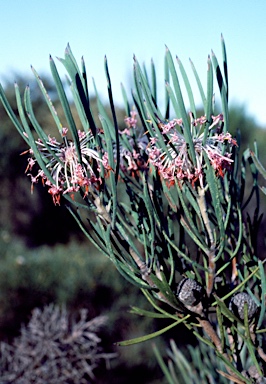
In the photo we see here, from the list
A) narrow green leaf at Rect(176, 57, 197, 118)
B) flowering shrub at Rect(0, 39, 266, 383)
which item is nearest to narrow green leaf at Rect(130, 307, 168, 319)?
flowering shrub at Rect(0, 39, 266, 383)

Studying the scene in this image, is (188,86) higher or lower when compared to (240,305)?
higher

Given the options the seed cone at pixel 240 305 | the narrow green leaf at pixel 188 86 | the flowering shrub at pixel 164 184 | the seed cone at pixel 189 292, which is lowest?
the seed cone at pixel 240 305

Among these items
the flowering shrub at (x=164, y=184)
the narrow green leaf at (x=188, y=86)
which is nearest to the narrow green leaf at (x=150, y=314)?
the flowering shrub at (x=164, y=184)

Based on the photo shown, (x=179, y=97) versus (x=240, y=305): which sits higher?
(x=179, y=97)

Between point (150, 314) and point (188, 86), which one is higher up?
point (188, 86)

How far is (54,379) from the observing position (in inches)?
36.1

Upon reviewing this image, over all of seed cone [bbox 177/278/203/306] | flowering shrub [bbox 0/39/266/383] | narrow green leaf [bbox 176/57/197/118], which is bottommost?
seed cone [bbox 177/278/203/306]

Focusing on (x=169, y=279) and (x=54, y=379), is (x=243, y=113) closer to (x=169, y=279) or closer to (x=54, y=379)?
(x=54, y=379)

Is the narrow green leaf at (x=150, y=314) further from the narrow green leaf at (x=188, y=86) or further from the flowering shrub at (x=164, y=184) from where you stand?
the narrow green leaf at (x=188, y=86)

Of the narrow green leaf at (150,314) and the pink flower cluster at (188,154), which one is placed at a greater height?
the pink flower cluster at (188,154)

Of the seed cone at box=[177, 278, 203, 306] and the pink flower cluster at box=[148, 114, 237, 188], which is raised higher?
the pink flower cluster at box=[148, 114, 237, 188]

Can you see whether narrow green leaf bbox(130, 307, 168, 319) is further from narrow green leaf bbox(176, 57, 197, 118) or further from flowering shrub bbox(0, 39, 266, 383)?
narrow green leaf bbox(176, 57, 197, 118)

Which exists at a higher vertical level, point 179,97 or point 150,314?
point 179,97

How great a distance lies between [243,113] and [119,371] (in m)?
1.60
